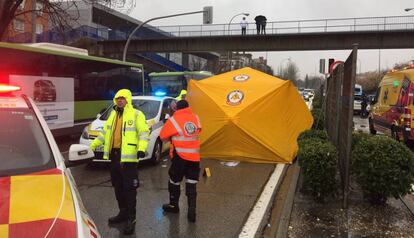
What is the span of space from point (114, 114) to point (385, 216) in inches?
154

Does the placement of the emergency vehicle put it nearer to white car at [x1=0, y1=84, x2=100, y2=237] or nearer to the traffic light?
white car at [x1=0, y1=84, x2=100, y2=237]

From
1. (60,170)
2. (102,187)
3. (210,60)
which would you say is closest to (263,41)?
(102,187)

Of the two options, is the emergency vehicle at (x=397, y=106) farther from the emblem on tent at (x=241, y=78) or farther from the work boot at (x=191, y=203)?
the work boot at (x=191, y=203)

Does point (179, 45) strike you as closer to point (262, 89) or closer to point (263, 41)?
point (263, 41)

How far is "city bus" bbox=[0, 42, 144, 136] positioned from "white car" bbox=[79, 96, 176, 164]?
8.28 ft

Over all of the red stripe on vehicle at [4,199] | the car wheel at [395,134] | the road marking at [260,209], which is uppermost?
the red stripe on vehicle at [4,199]

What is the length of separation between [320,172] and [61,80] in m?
9.78

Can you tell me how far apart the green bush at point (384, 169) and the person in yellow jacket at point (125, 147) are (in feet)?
10.4

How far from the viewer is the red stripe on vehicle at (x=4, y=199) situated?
259 centimetres

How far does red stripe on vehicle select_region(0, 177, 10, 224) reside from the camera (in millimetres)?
2595

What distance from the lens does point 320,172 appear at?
6656mm

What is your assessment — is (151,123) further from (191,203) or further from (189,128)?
(191,203)

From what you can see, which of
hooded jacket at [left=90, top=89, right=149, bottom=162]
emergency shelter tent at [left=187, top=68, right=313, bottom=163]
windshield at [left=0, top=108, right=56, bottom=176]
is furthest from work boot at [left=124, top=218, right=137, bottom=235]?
emergency shelter tent at [left=187, top=68, right=313, bottom=163]

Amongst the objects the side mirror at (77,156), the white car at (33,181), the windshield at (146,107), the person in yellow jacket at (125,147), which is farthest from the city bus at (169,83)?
the side mirror at (77,156)
